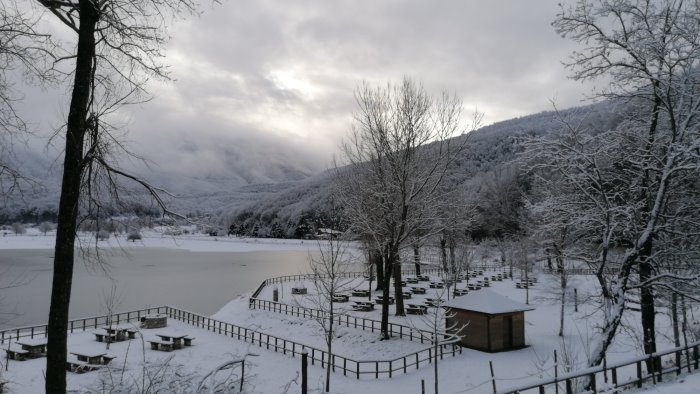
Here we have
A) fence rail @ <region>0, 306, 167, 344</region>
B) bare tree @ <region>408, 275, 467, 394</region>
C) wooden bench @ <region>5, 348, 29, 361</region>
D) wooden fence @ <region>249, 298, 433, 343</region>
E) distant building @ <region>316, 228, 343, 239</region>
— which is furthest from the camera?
fence rail @ <region>0, 306, 167, 344</region>

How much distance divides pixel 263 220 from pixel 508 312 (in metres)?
154

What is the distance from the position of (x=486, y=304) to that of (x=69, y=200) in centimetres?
1945

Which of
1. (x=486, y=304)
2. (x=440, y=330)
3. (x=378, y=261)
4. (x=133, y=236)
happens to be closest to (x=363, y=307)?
(x=378, y=261)

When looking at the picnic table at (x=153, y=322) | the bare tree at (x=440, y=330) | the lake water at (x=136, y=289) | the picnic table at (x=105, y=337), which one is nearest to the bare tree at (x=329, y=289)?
the bare tree at (x=440, y=330)

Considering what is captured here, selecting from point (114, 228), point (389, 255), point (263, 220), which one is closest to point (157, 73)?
point (114, 228)

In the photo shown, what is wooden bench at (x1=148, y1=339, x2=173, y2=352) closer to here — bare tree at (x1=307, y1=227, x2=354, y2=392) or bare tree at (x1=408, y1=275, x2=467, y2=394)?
bare tree at (x1=307, y1=227, x2=354, y2=392)

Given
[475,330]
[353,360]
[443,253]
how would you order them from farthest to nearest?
[443,253], [475,330], [353,360]

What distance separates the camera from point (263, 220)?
170375 millimetres

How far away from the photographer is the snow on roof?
21328 millimetres

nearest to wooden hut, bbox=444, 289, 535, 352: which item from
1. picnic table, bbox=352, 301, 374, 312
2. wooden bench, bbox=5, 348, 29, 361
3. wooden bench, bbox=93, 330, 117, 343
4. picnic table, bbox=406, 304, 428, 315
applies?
picnic table, bbox=406, 304, 428, 315

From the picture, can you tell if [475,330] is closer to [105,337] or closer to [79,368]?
[79,368]

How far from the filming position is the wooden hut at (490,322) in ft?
69.0

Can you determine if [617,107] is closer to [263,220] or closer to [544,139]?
[544,139]

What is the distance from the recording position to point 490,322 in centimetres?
2100
